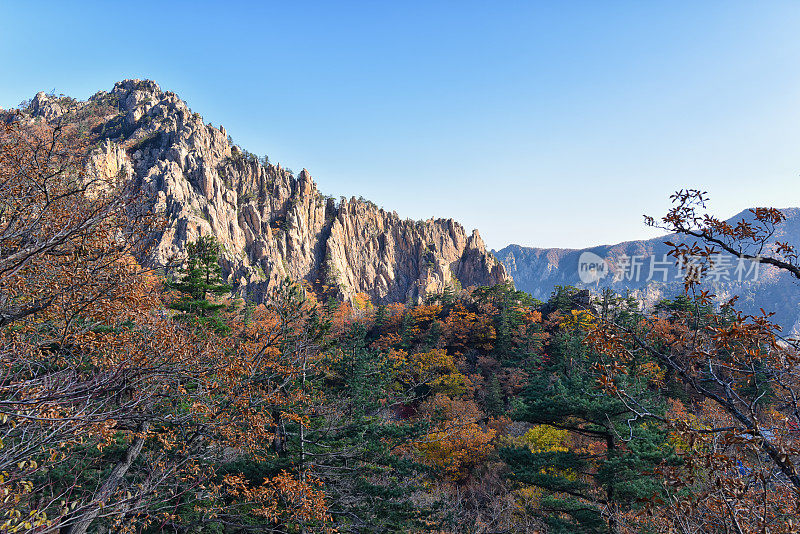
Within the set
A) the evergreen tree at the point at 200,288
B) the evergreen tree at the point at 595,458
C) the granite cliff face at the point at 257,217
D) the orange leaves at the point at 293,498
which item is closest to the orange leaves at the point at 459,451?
the evergreen tree at the point at 595,458

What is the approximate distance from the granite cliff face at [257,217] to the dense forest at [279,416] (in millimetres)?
59533

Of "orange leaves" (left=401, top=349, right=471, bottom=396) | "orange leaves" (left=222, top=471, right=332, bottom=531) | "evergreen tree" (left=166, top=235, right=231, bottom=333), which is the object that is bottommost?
"orange leaves" (left=401, top=349, right=471, bottom=396)

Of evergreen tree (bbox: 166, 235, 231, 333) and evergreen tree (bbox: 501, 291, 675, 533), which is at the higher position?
evergreen tree (bbox: 166, 235, 231, 333)

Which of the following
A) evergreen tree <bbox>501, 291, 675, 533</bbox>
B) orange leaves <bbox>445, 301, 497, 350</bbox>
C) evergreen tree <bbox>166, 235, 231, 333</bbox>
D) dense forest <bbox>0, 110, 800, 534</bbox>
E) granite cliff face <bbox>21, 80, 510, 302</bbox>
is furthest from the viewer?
granite cliff face <bbox>21, 80, 510, 302</bbox>

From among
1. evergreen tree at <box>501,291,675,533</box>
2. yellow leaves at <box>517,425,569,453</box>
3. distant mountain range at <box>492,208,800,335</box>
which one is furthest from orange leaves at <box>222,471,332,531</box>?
distant mountain range at <box>492,208,800,335</box>

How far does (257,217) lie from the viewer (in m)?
87.4

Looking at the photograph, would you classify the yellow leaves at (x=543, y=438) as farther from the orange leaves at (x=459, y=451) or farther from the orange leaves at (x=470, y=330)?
the orange leaves at (x=470, y=330)

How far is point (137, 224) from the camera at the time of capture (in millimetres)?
6465

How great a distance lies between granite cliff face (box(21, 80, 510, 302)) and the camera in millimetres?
75194

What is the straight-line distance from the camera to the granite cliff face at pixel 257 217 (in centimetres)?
7519

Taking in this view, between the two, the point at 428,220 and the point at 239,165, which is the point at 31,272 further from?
the point at 428,220

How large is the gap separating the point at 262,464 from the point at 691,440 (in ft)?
36.9

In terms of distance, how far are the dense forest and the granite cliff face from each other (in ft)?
Result: 195

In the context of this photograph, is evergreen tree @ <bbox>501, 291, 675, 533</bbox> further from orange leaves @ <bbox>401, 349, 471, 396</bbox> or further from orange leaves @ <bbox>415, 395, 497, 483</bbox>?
orange leaves @ <bbox>401, 349, 471, 396</bbox>
